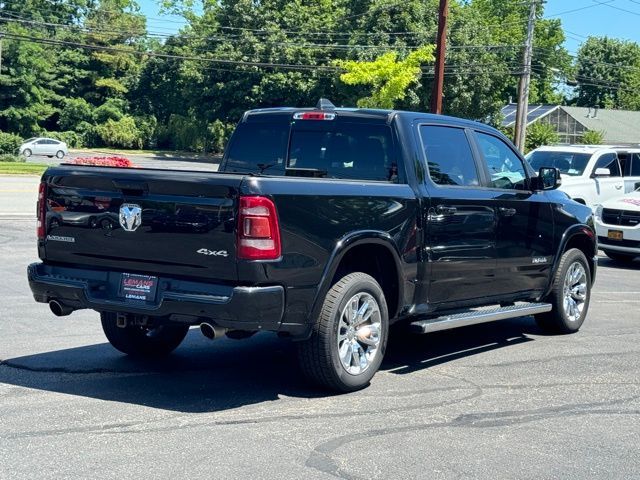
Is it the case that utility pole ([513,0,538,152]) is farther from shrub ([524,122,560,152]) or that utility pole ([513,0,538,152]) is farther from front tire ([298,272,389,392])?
front tire ([298,272,389,392])

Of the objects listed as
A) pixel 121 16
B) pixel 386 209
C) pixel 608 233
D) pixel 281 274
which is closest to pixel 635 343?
pixel 386 209

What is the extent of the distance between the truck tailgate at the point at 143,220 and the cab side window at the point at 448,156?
2.24 meters

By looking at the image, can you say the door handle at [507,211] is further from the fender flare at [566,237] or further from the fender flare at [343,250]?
the fender flare at [343,250]

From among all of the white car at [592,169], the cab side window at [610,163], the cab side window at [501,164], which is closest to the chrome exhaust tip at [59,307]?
the cab side window at [501,164]

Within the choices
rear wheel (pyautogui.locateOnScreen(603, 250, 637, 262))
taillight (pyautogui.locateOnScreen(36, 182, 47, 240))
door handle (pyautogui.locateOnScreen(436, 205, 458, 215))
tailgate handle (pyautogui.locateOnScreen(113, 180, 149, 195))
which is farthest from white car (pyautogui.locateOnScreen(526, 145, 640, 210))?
tailgate handle (pyautogui.locateOnScreen(113, 180, 149, 195))

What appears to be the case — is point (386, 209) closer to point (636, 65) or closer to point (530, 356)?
point (530, 356)

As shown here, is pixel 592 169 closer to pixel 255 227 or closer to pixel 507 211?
pixel 507 211

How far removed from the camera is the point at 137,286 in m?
6.54

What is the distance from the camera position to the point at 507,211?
855cm

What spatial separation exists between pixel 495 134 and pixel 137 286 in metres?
3.93

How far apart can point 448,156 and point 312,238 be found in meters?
2.11

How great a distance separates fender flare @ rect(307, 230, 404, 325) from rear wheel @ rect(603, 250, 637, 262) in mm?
11294

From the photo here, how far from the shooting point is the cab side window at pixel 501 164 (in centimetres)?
864

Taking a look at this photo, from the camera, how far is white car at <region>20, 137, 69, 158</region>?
59969 mm
